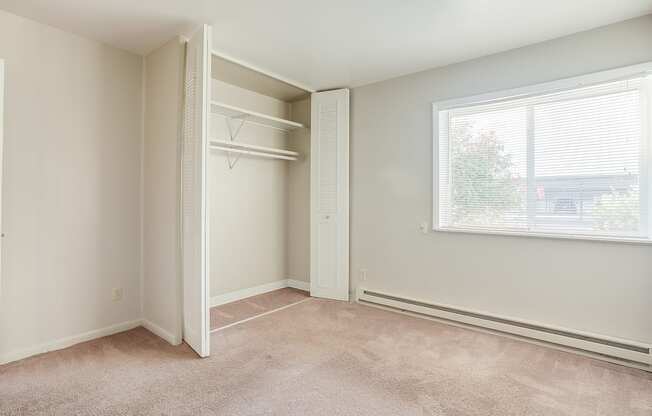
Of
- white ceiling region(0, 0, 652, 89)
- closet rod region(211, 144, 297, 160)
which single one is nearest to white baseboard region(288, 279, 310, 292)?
closet rod region(211, 144, 297, 160)

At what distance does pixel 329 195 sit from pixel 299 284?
1322mm

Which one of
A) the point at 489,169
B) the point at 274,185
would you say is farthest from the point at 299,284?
the point at 489,169

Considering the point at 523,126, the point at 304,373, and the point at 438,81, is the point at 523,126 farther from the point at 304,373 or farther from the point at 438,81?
the point at 304,373

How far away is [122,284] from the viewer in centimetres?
308

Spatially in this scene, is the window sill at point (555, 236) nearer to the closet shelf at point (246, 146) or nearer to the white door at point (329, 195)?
the white door at point (329, 195)

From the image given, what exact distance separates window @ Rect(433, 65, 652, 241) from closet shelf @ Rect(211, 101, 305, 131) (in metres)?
1.77

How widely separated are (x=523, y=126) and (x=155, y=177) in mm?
3239

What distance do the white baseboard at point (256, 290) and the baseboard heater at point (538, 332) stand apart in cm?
120

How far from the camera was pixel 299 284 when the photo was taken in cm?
464

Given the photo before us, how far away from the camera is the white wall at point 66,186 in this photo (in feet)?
8.23

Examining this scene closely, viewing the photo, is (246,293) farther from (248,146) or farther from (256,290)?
(248,146)

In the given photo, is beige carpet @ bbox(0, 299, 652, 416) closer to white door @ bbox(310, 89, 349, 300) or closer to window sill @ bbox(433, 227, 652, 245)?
window sill @ bbox(433, 227, 652, 245)

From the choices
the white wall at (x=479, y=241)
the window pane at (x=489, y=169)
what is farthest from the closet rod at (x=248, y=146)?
the window pane at (x=489, y=169)

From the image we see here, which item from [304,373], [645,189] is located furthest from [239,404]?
[645,189]
